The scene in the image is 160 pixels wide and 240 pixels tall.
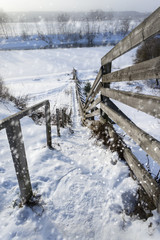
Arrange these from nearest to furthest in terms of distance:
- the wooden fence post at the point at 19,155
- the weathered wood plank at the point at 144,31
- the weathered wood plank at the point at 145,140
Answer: the weathered wood plank at the point at 144,31
the weathered wood plank at the point at 145,140
the wooden fence post at the point at 19,155

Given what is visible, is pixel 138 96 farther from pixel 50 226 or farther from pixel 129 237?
pixel 50 226

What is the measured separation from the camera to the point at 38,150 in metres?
2.97

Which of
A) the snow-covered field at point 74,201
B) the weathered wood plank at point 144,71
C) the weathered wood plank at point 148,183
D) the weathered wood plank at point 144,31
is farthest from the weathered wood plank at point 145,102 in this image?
the snow-covered field at point 74,201

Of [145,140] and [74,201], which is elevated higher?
[145,140]

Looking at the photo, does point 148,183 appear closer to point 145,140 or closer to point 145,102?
point 145,140

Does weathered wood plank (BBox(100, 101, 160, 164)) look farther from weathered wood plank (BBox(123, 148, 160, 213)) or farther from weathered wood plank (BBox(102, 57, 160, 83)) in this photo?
weathered wood plank (BBox(102, 57, 160, 83))

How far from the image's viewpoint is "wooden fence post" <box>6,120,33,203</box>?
57.7 inches

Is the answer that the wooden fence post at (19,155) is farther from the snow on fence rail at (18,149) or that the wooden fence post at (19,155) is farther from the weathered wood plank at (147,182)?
the weathered wood plank at (147,182)

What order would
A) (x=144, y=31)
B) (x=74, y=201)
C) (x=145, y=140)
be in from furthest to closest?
(x=74, y=201), (x=145, y=140), (x=144, y=31)

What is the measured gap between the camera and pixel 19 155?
1.61m

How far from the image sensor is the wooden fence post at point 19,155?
1466 millimetres

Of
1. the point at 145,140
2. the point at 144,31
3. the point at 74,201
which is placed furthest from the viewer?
the point at 74,201

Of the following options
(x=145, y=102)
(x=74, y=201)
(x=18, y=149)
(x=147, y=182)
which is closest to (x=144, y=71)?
(x=145, y=102)

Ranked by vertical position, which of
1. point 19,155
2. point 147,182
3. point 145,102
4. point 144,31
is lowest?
point 147,182
